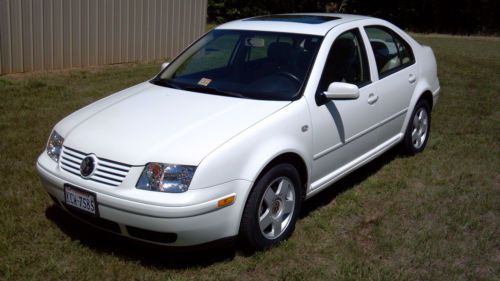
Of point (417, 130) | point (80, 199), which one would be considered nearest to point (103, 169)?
point (80, 199)

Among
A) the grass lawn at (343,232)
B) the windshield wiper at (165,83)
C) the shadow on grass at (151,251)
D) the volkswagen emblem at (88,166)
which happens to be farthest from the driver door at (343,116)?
the volkswagen emblem at (88,166)

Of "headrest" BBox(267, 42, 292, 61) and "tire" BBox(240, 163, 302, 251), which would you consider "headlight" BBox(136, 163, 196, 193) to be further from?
"headrest" BBox(267, 42, 292, 61)

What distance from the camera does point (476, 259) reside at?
4215 millimetres

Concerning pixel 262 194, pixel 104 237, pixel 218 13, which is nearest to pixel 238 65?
pixel 262 194

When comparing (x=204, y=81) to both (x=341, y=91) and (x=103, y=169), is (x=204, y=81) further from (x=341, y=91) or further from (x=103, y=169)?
(x=103, y=169)

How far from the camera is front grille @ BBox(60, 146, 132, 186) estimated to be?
3.74 meters

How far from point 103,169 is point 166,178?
1.47 feet

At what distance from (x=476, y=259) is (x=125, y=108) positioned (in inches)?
109

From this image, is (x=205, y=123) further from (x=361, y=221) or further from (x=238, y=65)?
(x=361, y=221)

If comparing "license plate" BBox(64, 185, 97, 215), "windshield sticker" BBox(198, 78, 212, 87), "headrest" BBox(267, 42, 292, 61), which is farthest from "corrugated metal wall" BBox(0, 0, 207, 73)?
"license plate" BBox(64, 185, 97, 215)

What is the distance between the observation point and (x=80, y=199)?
389 cm

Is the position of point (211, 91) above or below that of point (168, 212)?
above

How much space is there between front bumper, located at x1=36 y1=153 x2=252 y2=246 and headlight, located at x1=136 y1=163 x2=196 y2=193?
0.04 metres

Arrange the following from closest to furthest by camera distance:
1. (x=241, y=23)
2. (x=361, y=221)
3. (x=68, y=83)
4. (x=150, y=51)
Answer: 1. (x=361, y=221)
2. (x=241, y=23)
3. (x=68, y=83)
4. (x=150, y=51)
